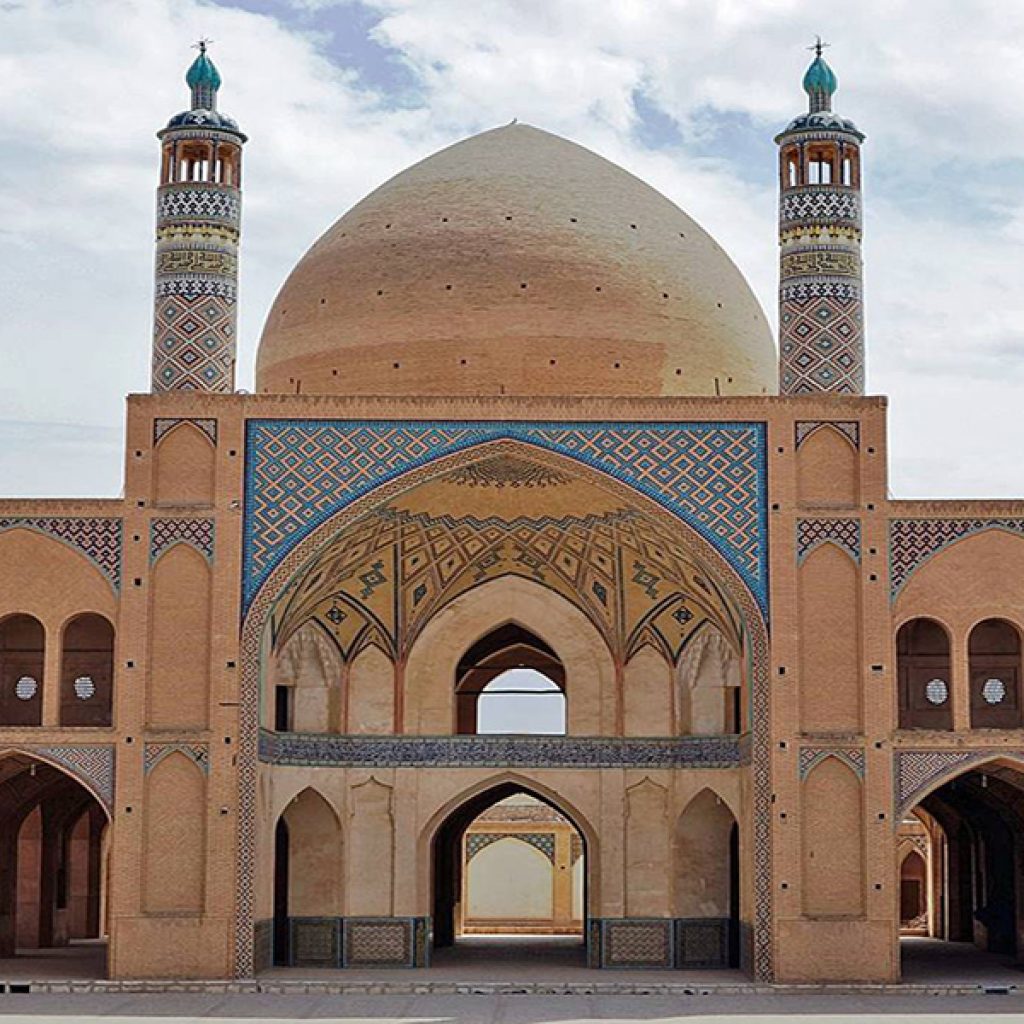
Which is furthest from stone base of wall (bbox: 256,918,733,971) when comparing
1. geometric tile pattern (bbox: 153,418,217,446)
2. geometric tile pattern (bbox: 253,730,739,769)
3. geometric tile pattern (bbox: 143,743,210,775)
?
geometric tile pattern (bbox: 153,418,217,446)

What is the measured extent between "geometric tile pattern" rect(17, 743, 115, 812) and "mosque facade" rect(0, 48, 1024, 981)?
0.06ft

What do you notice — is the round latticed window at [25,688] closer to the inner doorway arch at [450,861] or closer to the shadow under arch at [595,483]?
the shadow under arch at [595,483]

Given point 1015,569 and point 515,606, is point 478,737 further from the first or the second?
point 1015,569

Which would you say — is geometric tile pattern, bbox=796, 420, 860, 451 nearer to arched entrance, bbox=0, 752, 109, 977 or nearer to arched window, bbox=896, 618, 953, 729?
arched window, bbox=896, 618, 953, 729

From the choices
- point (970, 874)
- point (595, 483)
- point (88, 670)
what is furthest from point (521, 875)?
point (595, 483)

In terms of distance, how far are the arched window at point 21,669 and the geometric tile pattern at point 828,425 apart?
533 centimetres

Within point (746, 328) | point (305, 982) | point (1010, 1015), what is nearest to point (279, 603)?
point (305, 982)

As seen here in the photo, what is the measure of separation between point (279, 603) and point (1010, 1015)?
17.5 feet

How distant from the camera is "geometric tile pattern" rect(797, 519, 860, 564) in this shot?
13.2 m

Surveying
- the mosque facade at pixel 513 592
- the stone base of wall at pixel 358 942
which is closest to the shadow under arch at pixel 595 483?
the mosque facade at pixel 513 592

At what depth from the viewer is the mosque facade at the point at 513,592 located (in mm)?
13086

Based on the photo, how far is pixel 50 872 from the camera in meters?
17.2

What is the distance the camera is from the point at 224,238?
46.1ft

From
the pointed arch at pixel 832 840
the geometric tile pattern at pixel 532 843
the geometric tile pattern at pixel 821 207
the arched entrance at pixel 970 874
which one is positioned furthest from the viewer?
the geometric tile pattern at pixel 532 843
